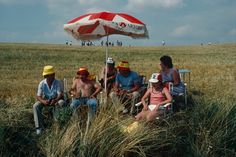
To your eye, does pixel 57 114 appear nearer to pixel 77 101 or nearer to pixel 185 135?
pixel 77 101

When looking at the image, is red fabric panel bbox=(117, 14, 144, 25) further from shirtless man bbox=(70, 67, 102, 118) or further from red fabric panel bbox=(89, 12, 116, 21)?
shirtless man bbox=(70, 67, 102, 118)

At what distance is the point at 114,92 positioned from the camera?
977 centimetres

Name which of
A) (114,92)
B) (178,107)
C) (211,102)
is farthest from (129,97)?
(211,102)

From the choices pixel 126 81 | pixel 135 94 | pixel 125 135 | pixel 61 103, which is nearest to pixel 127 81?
pixel 126 81

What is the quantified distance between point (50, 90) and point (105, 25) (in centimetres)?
171

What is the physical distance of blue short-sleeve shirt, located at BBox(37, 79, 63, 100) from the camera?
928cm

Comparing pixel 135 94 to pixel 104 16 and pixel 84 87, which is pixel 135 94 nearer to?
pixel 84 87

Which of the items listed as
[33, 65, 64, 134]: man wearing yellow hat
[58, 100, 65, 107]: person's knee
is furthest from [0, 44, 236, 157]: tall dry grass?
[58, 100, 65, 107]: person's knee

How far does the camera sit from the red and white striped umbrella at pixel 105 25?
9805 millimetres

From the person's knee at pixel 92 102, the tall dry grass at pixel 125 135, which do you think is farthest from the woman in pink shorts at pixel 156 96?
the person's knee at pixel 92 102

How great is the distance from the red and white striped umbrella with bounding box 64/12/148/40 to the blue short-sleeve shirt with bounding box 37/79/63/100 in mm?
1370

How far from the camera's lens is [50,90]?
9.34 metres

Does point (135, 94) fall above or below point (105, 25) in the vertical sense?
below

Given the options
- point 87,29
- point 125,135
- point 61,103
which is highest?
point 87,29
